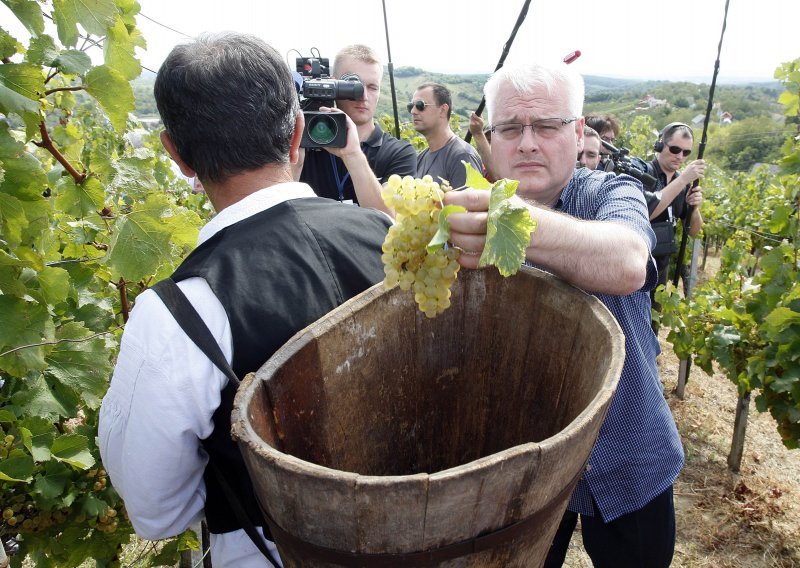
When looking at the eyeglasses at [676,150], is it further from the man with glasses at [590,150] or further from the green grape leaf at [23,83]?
the green grape leaf at [23,83]

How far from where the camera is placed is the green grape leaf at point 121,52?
1.42 m

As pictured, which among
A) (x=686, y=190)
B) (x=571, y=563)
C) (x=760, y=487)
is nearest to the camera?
(x=571, y=563)

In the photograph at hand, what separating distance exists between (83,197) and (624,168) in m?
4.21

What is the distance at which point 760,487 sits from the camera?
4.17 metres

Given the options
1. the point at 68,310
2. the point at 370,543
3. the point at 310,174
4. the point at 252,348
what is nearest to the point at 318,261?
the point at 252,348

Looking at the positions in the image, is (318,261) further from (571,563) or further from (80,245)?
(571,563)

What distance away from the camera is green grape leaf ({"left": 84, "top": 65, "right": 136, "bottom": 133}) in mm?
1386

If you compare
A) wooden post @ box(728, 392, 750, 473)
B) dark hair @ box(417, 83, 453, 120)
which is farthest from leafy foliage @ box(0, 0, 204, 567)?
wooden post @ box(728, 392, 750, 473)

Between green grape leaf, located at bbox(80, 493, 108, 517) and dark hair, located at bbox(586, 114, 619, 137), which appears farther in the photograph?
dark hair, located at bbox(586, 114, 619, 137)

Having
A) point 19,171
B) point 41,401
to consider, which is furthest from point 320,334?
point 41,401

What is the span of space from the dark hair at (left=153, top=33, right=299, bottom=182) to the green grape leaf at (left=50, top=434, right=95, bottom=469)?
3.13 ft

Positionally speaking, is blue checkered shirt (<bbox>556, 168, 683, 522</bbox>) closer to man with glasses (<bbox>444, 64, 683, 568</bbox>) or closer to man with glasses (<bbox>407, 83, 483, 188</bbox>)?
man with glasses (<bbox>444, 64, 683, 568</bbox>)

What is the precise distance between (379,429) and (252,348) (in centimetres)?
45

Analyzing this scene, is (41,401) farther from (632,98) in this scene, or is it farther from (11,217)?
(632,98)
